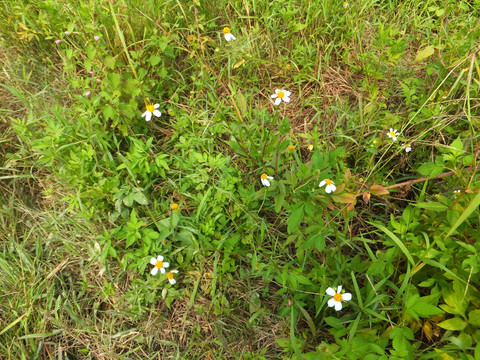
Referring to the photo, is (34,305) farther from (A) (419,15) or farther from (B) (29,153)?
(A) (419,15)

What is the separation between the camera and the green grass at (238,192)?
50.3 inches

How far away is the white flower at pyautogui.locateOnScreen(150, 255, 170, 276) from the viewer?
4.91 ft

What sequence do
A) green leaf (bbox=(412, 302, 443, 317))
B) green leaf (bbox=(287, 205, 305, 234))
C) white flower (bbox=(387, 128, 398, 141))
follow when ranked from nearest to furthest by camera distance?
green leaf (bbox=(412, 302, 443, 317)), green leaf (bbox=(287, 205, 305, 234)), white flower (bbox=(387, 128, 398, 141))

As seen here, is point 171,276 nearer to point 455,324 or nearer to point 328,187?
point 328,187

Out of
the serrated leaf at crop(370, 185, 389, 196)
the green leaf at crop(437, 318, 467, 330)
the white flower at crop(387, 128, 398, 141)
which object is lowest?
the green leaf at crop(437, 318, 467, 330)

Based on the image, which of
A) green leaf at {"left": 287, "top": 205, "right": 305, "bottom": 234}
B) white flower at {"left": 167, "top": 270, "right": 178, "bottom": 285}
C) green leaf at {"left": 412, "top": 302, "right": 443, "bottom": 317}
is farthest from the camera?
white flower at {"left": 167, "top": 270, "right": 178, "bottom": 285}

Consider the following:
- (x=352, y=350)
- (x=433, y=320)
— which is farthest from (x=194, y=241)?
(x=433, y=320)

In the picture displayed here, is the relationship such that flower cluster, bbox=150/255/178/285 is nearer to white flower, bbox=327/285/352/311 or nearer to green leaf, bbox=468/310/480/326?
white flower, bbox=327/285/352/311

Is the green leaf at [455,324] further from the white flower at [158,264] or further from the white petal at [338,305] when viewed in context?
the white flower at [158,264]

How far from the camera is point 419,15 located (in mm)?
2383

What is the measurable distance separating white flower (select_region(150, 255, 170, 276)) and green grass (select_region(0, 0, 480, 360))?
70 mm

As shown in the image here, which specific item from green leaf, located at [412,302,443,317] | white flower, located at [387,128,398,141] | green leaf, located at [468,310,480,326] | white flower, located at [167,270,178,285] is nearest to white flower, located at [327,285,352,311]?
green leaf, located at [412,302,443,317]

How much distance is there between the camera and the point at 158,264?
4.98ft

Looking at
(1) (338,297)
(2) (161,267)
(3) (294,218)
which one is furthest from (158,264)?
(1) (338,297)
